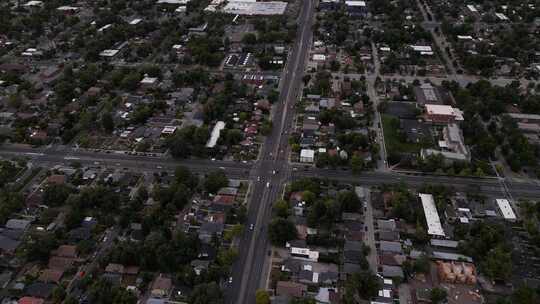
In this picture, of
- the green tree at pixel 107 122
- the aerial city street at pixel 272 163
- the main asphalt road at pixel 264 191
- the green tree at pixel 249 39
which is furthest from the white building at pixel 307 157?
the green tree at pixel 249 39

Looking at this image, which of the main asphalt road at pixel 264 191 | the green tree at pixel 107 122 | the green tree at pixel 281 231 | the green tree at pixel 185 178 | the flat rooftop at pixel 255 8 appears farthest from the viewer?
the flat rooftop at pixel 255 8

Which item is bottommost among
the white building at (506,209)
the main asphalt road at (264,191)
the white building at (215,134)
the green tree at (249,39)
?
the white building at (506,209)

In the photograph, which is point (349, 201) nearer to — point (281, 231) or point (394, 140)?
point (281, 231)

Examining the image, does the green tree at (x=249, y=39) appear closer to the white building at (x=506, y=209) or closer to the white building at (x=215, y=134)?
the white building at (x=215, y=134)

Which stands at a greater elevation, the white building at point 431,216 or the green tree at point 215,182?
the green tree at point 215,182

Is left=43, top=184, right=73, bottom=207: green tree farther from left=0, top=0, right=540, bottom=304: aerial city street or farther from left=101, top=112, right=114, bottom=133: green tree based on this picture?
left=101, top=112, right=114, bottom=133: green tree

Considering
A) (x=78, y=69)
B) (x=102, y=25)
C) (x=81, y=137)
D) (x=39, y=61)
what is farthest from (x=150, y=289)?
Result: (x=102, y=25)

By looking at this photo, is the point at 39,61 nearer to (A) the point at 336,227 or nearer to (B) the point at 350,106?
(B) the point at 350,106
